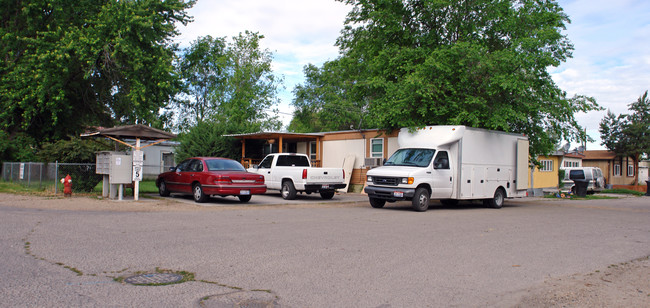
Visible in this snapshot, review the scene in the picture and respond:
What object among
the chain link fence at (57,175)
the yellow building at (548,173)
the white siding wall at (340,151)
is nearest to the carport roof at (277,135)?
the white siding wall at (340,151)

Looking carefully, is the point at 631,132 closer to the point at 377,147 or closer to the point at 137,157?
the point at 377,147

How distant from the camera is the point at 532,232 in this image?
10.6m

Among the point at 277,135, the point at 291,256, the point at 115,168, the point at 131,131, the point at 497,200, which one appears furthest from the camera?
the point at 277,135

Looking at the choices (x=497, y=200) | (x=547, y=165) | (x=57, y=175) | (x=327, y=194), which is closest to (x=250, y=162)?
(x=327, y=194)

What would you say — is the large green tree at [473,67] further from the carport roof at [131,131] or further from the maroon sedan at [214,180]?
the carport roof at [131,131]

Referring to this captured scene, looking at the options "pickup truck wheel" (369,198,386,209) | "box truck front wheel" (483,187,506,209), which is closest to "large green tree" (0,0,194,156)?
"pickup truck wheel" (369,198,386,209)

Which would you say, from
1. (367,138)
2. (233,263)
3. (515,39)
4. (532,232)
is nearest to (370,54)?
(367,138)

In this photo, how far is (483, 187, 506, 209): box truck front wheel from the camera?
58.5ft

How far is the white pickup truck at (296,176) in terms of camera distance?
18.2 metres

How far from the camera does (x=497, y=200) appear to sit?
1797 cm

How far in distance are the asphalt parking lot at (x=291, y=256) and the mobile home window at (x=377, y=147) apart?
1123cm

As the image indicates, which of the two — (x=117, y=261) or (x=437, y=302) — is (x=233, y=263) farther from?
(x=437, y=302)

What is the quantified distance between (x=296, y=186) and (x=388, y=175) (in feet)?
14.7

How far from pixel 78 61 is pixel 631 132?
164 ft
